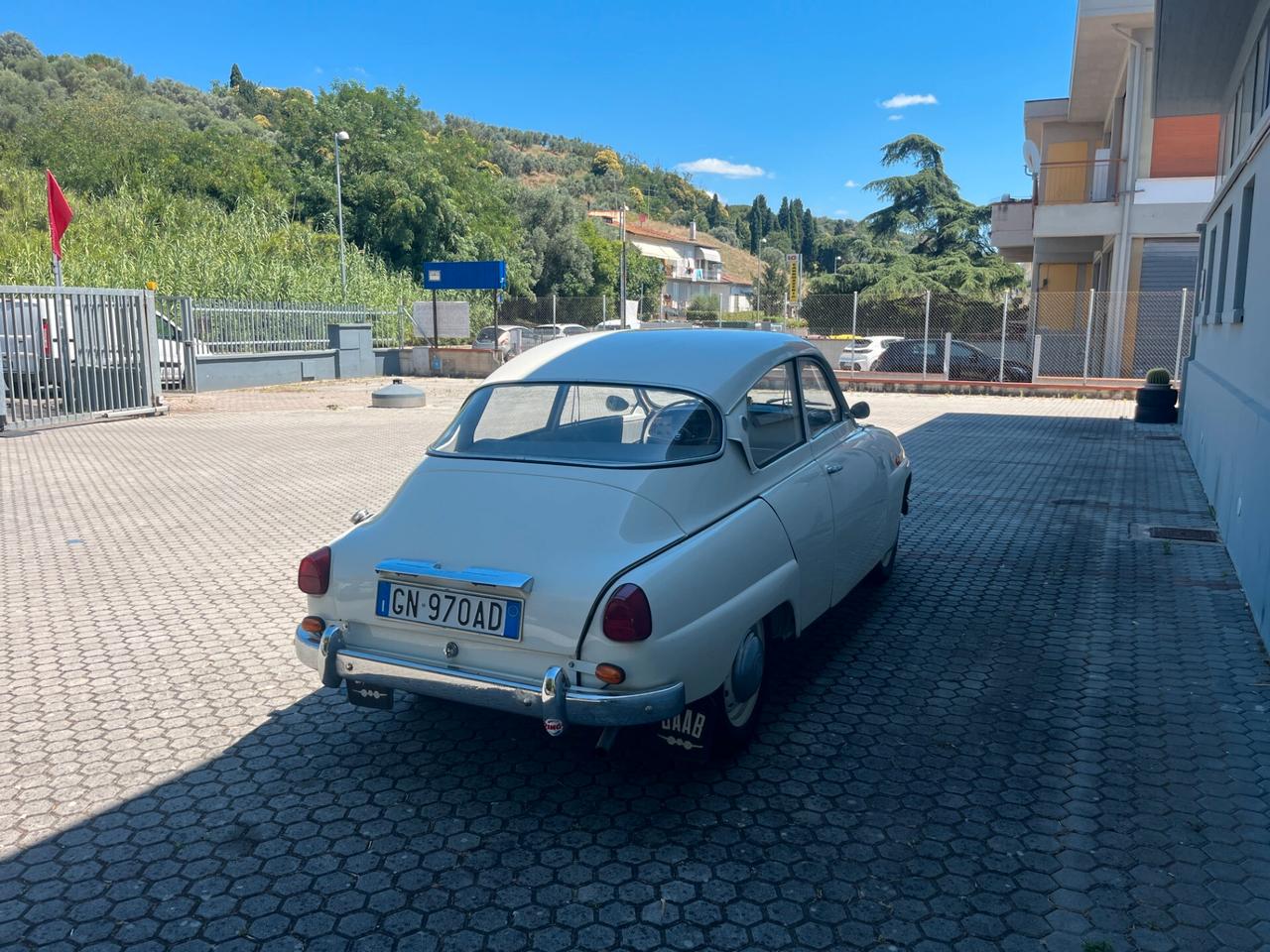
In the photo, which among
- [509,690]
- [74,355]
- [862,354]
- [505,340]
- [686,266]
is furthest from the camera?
[686,266]

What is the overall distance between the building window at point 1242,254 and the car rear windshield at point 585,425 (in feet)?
23.0

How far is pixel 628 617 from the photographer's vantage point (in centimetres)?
330

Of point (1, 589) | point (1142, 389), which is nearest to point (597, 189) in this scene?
point (1142, 389)

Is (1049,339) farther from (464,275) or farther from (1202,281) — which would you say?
(464,275)

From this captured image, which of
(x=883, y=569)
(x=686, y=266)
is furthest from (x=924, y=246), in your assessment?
(x=686, y=266)

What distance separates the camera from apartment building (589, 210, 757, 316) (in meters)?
102

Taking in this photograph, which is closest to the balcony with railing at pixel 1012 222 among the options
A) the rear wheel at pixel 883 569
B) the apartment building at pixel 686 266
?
the rear wheel at pixel 883 569

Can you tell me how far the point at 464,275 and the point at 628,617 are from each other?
26.9 meters

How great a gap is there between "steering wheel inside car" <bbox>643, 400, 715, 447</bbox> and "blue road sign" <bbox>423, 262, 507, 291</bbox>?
25.2 metres

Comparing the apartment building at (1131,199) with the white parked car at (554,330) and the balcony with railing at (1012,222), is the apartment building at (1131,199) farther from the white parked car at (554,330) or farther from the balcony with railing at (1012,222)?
the white parked car at (554,330)

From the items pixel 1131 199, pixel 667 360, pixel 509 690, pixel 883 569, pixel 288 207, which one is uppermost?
pixel 288 207

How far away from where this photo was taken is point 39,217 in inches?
1503

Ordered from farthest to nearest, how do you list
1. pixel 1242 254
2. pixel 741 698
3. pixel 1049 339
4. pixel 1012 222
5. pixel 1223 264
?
pixel 1012 222 → pixel 1049 339 → pixel 1223 264 → pixel 1242 254 → pixel 741 698

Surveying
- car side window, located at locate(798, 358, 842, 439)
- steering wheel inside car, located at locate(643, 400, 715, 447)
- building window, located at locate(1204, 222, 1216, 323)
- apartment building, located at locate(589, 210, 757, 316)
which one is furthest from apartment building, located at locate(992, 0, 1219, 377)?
apartment building, located at locate(589, 210, 757, 316)
